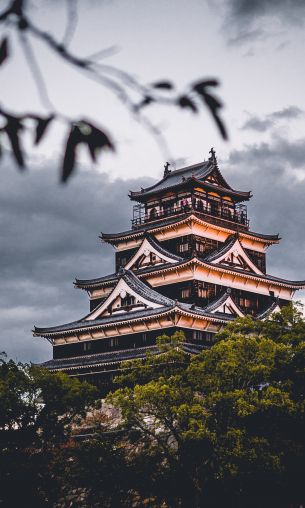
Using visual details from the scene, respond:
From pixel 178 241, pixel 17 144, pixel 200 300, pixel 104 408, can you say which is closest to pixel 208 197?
pixel 178 241

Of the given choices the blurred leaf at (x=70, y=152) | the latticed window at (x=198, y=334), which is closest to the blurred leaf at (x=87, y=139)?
the blurred leaf at (x=70, y=152)

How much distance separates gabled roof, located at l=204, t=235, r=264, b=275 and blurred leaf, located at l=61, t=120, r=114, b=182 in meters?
39.0

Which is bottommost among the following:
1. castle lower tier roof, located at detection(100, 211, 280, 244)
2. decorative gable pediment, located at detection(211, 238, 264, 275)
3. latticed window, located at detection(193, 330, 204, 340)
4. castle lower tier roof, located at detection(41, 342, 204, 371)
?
castle lower tier roof, located at detection(41, 342, 204, 371)

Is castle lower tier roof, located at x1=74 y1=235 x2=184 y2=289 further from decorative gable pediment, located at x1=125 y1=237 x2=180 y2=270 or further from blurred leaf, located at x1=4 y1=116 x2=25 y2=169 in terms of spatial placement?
blurred leaf, located at x1=4 y1=116 x2=25 y2=169

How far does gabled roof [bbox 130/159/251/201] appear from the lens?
154ft

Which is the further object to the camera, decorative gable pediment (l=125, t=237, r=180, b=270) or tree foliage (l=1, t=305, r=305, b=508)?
decorative gable pediment (l=125, t=237, r=180, b=270)

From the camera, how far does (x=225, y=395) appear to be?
24781 millimetres

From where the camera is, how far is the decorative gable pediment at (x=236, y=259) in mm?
42844

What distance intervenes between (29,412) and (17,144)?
2637cm

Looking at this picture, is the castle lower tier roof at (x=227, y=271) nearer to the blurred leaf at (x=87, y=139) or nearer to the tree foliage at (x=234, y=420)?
the tree foliage at (x=234, y=420)

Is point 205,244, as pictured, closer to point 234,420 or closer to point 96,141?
point 234,420

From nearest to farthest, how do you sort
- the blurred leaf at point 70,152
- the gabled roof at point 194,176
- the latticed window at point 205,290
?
1. the blurred leaf at point 70,152
2. the latticed window at point 205,290
3. the gabled roof at point 194,176

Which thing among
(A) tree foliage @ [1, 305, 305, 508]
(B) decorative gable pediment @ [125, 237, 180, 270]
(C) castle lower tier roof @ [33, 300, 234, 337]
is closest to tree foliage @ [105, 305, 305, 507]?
(A) tree foliage @ [1, 305, 305, 508]

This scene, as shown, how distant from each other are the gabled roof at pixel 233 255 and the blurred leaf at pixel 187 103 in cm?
3892
